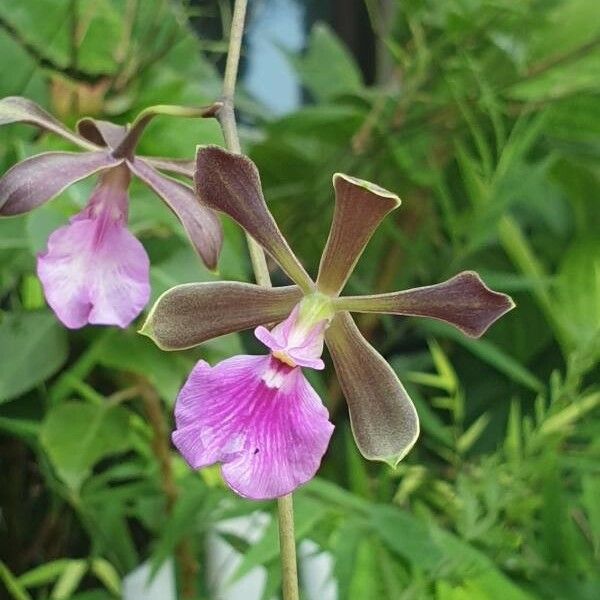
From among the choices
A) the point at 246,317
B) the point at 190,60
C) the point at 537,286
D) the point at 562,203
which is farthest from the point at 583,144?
the point at 246,317

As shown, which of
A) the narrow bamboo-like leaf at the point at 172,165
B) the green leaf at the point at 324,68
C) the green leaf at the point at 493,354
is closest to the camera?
the narrow bamboo-like leaf at the point at 172,165

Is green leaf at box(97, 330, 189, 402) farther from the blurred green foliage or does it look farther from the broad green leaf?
the broad green leaf

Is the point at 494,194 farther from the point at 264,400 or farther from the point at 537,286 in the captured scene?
the point at 264,400

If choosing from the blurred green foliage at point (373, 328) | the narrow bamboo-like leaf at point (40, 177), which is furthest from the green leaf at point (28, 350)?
the narrow bamboo-like leaf at point (40, 177)

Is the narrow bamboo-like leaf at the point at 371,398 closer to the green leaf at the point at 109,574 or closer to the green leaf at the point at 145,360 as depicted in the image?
the green leaf at the point at 145,360

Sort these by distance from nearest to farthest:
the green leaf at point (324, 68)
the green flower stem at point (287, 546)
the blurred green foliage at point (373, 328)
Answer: the green flower stem at point (287, 546) → the blurred green foliage at point (373, 328) → the green leaf at point (324, 68)

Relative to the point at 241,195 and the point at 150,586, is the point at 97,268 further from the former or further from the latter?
the point at 150,586

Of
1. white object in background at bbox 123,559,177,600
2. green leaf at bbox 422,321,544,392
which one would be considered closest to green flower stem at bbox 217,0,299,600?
white object in background at bbox 123,559,177,600
